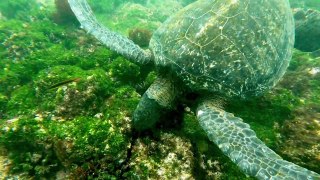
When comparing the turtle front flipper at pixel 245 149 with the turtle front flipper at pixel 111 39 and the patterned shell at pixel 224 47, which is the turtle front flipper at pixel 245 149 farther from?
the turtle front flipper at pixel 111 39

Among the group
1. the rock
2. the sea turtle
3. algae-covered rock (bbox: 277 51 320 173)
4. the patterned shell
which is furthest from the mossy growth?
algae-covered rock (bbox: 277 51 320 173)

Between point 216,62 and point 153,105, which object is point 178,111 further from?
point 216,62

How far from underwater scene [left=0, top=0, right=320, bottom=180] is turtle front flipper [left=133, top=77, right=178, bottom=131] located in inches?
0.7

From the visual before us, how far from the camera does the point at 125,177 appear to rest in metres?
3.29

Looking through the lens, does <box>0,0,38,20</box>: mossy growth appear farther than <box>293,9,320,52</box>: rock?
Yes

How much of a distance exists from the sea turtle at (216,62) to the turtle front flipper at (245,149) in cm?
1

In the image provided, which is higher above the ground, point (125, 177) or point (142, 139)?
point (142, 139)

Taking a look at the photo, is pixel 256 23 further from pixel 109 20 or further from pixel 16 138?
pixel 109 20

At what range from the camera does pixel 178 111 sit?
13.9 ft

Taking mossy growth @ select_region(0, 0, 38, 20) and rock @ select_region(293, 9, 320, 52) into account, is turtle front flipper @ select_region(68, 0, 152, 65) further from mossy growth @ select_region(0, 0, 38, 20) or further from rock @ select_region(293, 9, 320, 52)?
mossy growth @ select_region(0, 0, 38, 20)

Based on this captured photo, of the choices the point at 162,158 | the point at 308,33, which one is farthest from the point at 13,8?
the point at 308,33

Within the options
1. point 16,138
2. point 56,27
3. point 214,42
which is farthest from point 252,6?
point 56,27

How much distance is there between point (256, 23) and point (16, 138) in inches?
188

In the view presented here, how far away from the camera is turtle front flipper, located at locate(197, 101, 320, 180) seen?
269 cm
